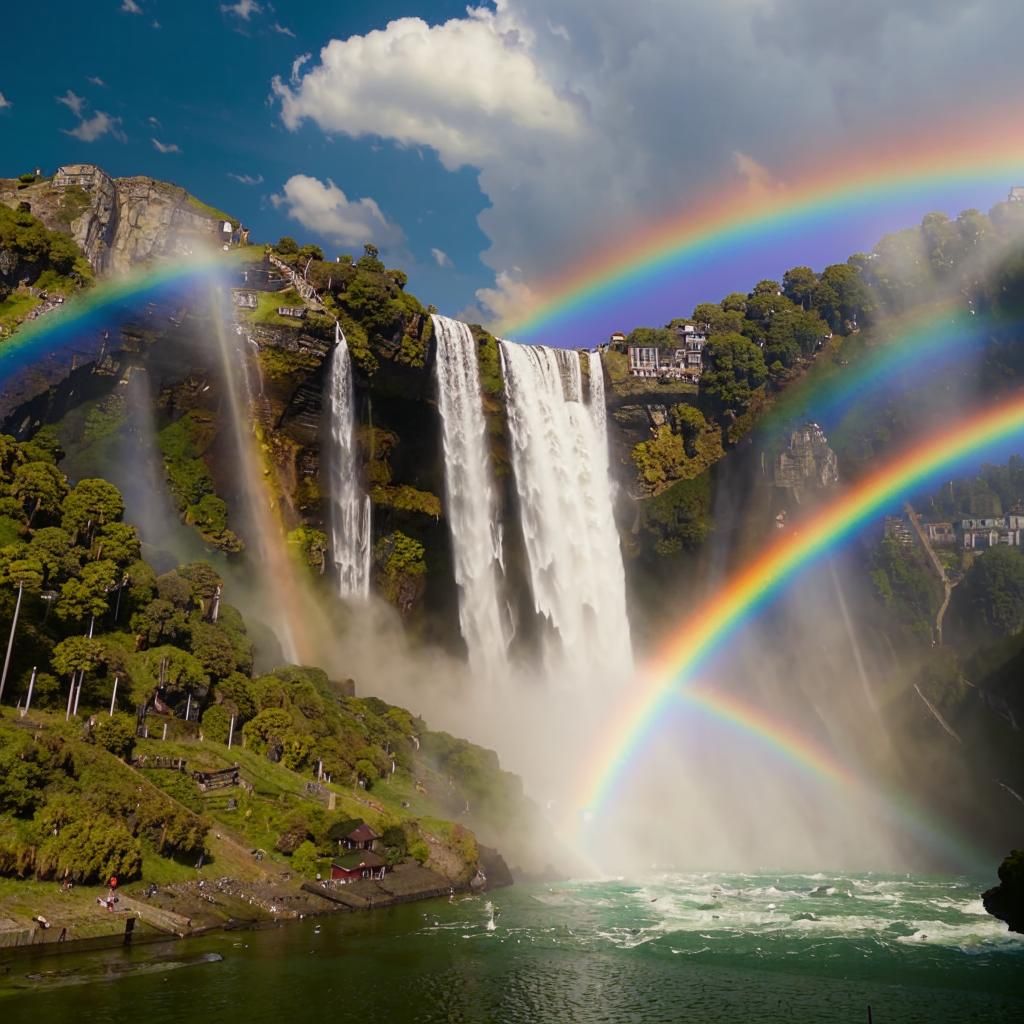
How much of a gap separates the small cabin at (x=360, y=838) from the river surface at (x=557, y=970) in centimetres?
492

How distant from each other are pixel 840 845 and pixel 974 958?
4419cm

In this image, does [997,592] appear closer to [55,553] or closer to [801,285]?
[801,285]

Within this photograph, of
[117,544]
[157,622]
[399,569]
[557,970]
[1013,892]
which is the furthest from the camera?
[399,569]

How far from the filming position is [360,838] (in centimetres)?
5584

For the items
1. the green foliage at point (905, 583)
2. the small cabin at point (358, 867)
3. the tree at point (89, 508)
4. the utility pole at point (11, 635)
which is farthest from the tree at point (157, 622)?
the green foliage at point (905, 583)

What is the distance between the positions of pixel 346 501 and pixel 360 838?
39130 millimetres

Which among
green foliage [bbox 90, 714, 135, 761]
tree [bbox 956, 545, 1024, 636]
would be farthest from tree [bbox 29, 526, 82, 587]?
tree [bbox 956, 545, 1024, 636]

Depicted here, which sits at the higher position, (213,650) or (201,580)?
(201,580)

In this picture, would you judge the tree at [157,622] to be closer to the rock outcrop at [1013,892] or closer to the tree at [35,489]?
the tree at [35,489]

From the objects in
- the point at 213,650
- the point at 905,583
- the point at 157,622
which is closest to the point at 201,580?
the point at 157,622

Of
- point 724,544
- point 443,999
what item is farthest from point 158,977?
point 724,544

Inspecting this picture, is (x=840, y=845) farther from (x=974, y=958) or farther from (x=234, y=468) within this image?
(x=234, y=468)

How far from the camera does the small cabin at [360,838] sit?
55.6m

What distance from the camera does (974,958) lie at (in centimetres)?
4384
